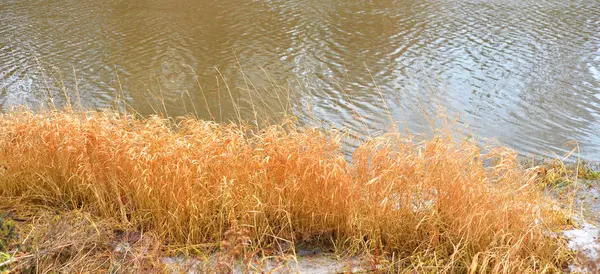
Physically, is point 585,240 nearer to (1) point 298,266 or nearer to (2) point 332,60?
(1) point 298,266

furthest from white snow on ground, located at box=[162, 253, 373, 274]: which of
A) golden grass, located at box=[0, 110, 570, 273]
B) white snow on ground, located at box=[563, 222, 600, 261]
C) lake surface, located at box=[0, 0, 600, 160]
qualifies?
lake surface, located at box=[0, 0, 600, 160]

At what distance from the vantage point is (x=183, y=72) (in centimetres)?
864

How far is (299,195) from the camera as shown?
11.7 ft

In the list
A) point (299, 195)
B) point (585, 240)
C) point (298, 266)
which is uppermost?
point (299, 195)

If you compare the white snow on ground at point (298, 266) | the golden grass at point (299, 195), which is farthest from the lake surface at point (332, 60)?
the white snow on ground at point (298, 266)

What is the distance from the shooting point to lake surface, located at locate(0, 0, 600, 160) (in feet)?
22.9

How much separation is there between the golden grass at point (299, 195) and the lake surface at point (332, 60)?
1.06 m

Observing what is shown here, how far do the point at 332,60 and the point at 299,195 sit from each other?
19.7 ft

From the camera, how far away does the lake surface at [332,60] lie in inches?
275

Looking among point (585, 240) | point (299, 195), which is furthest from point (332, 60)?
point (585, 240)

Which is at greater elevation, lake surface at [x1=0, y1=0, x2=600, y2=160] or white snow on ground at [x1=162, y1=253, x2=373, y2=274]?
white snow on ground at [x1=162, y1=253, x2=373, y2=274]

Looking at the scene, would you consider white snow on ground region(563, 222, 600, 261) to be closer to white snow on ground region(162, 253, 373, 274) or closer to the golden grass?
the golden grass

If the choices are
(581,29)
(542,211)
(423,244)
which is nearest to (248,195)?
(423,244)

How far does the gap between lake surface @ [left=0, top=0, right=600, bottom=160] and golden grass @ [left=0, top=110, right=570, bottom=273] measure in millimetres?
1057
